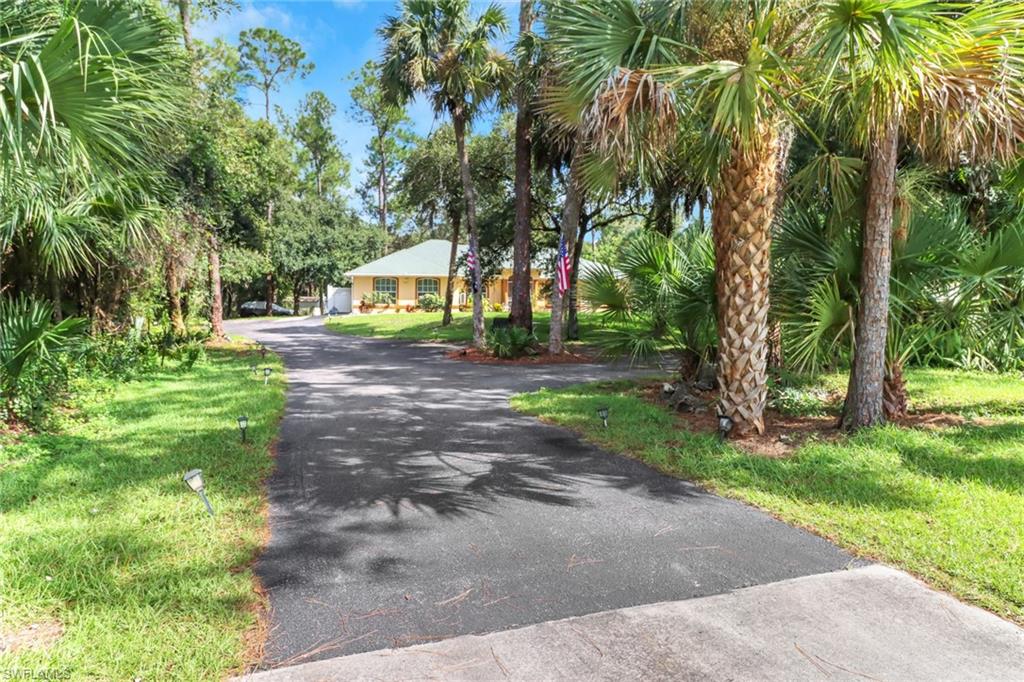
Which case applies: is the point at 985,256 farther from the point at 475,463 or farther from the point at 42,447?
the point at 42,447

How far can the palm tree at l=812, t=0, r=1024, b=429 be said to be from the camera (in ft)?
14.7

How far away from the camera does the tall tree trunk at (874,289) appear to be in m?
5.97

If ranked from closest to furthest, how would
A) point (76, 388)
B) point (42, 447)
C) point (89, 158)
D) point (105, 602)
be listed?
point (105, 602) → point (89, 158) → point (42, 447) → point (76, 388)

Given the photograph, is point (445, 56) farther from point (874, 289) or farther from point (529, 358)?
point (874, 289)

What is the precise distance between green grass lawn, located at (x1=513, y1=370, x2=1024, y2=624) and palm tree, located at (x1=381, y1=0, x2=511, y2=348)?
11667mm

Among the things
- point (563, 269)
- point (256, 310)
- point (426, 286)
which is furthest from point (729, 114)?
point (256, 310)

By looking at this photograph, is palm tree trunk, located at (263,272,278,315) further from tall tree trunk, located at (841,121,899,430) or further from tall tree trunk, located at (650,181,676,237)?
tall tree trunk, located at (841,121,899,430)

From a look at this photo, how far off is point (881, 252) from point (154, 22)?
277 inches

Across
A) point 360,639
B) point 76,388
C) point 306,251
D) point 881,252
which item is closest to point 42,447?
point 76,388

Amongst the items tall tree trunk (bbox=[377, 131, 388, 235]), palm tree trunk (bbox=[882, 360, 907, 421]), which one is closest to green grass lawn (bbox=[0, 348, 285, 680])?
palm tree trunk (bbox=[882, 360, 907, 421])

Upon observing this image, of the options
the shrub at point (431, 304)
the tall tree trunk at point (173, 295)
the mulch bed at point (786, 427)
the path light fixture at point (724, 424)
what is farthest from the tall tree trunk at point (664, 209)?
the shrub at point (431, 304)

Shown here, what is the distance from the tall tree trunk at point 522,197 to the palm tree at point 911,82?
1127cm

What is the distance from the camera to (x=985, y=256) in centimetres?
622

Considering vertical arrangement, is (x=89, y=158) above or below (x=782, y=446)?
above
